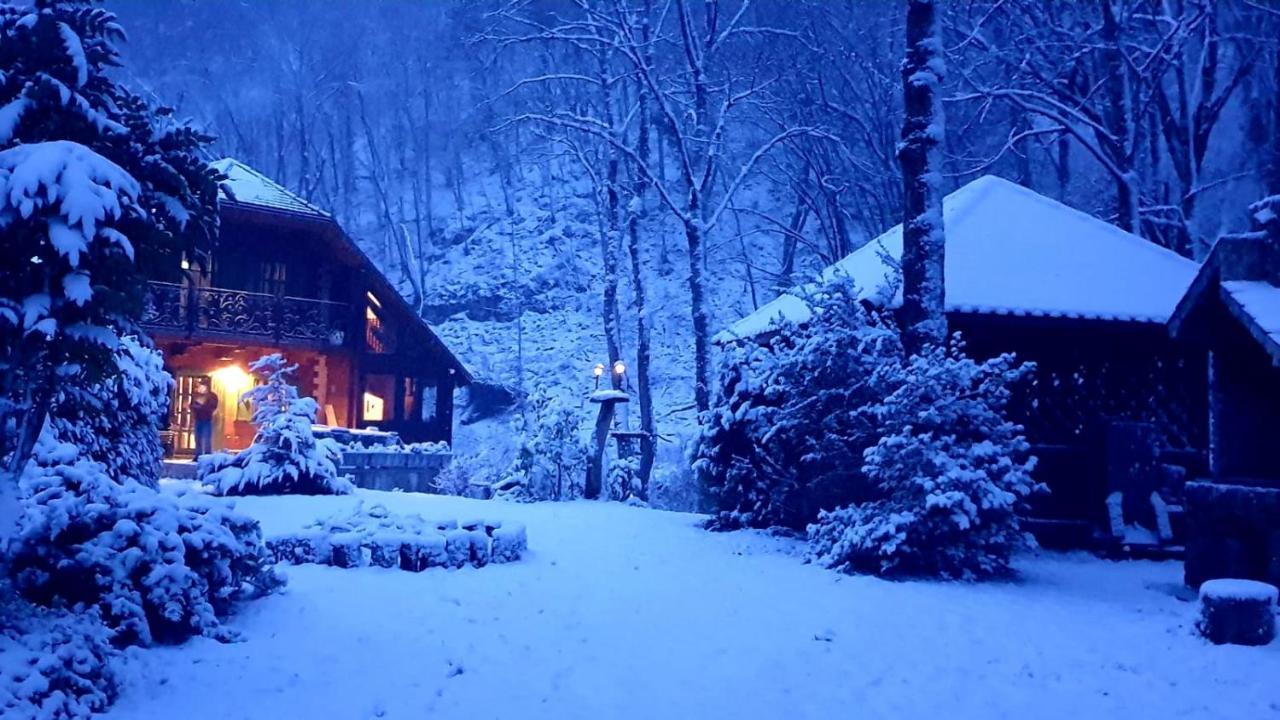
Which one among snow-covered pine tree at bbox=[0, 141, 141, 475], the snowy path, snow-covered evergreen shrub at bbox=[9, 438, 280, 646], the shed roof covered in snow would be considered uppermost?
the shed roof covered in snow

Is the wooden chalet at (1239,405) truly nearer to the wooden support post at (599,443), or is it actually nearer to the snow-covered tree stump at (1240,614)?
the snow-covered tree stump at (1240,614)

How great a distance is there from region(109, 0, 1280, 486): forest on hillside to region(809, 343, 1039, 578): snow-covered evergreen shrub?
22.5ft

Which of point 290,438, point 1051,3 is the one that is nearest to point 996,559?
point 290,438

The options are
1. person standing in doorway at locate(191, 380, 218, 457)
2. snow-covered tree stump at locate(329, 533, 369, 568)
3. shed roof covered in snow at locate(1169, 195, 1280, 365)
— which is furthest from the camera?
person standing in doorway at locate(191, 380, 218, 457)

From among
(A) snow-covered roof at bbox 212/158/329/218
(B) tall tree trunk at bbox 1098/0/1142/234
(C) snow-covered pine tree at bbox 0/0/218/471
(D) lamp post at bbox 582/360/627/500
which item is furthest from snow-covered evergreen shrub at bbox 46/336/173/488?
(B) tall tree trunk at bbox 1098/0/1142/234

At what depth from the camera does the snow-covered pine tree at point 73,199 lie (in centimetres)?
443

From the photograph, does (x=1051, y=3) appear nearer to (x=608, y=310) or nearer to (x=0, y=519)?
(x=608, y=310)

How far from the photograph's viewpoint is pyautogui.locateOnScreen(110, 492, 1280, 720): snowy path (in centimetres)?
502

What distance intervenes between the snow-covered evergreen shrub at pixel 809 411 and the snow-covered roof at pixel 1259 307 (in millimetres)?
2976

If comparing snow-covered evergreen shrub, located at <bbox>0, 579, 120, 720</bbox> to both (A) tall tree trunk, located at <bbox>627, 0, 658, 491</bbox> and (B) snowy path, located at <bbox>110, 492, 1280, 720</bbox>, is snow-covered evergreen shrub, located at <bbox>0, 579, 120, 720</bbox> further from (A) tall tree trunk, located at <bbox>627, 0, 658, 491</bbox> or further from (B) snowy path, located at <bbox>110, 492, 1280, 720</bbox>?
(A) tall tree trunk, located at <bbox>627, 0, 658, 491</bbox>

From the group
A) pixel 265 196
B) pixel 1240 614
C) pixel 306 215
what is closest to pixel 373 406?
pixel 306 215

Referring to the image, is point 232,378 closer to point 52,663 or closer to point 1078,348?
point 1078,348

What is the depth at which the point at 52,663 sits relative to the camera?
15.0 ft

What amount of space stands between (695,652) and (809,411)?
490cm
